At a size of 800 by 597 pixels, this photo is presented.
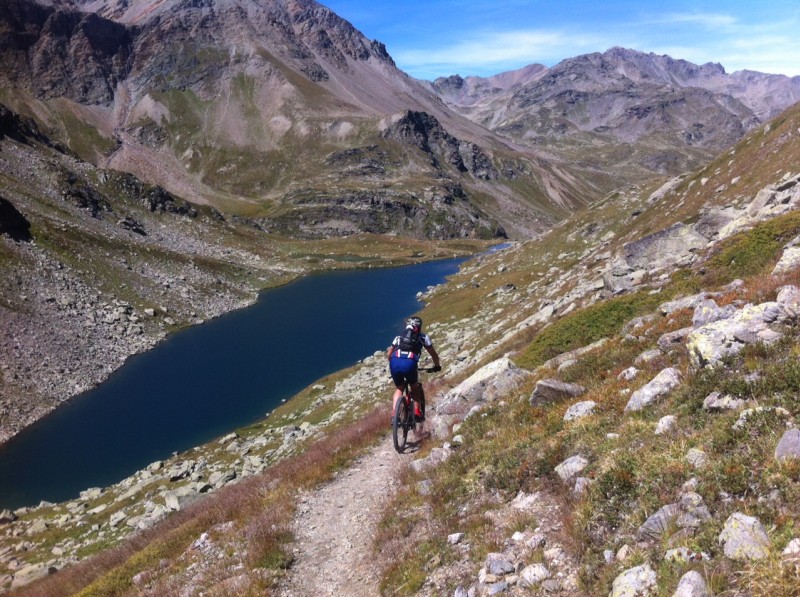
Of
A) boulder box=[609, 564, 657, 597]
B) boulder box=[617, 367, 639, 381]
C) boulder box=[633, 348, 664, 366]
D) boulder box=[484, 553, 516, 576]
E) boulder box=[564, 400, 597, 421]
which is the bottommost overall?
boulder box=[484, 553, 516, 576]

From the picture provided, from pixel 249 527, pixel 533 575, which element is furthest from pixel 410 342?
pixel 533 575

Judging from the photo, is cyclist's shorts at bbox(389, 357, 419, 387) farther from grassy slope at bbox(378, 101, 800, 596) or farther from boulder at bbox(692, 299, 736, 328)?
boulder at bbox(692, 299, 736, 328)

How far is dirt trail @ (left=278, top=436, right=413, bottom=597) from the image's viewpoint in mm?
10273

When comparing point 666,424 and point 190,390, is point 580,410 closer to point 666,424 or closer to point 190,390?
point 666,424

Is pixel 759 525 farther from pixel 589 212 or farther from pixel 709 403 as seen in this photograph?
pixel 589 212

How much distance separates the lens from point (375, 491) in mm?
14039

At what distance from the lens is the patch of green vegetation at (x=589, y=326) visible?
64.5 ft

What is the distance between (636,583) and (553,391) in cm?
779

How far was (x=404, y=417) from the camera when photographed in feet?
53.8

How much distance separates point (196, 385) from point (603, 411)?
65009 mm

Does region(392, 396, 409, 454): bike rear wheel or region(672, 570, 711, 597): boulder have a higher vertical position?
region(672, 570, 711, 597): boulder

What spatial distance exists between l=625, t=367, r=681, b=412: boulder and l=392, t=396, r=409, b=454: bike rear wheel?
751 cm

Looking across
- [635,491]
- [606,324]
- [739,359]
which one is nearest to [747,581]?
[635,491]

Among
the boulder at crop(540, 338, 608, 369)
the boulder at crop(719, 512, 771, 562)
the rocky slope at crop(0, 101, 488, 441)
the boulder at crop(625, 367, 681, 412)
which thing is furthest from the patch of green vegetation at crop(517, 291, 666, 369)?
the rocky slope at crop(0, 101, 488, 441)
